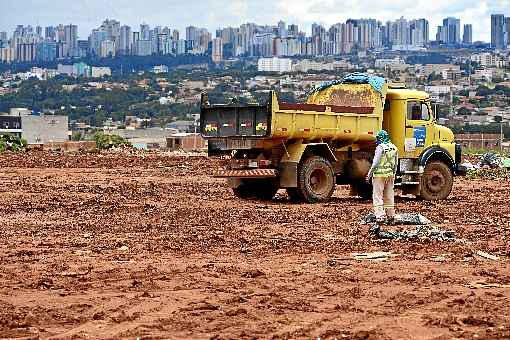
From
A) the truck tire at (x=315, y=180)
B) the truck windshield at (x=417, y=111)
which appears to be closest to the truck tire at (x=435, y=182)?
the truck windshield at (x=417, y=111)

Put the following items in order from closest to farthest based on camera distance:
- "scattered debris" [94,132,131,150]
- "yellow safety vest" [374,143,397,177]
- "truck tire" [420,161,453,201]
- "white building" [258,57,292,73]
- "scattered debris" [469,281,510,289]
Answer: "scattered debris" [469,281,510,289], "yellow safety vest" [374,143,397,177], "truck tire" [420,161,453,201], "scattered debris" [94,132,131,150], "white building" [258,57,292,73]

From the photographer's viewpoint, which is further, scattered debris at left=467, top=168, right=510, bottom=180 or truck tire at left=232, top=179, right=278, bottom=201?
scattered debris at left=467, top=168, right=510, bottom=180

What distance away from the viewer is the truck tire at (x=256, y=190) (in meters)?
25.2

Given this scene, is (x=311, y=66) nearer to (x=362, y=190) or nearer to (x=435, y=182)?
(x=362, y=190)

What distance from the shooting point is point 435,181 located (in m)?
26.0

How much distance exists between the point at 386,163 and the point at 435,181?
7081 millimetres

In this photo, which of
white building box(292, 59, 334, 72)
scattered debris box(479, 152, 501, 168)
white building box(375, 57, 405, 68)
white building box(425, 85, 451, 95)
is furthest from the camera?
white building box(375, 57, 405, 68)

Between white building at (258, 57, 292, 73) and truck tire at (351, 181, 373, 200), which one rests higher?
white building at (258, 57, 292, 73)

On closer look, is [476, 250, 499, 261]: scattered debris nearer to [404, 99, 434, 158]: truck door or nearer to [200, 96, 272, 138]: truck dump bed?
[200, 96, 272, 138]: truck dump bed

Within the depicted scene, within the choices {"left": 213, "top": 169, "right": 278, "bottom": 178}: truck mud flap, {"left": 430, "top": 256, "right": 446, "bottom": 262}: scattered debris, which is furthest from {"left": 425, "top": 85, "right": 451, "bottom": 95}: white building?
{"left": 430, "top": 256, "right": 446, "bottom": 262}: scattered debris

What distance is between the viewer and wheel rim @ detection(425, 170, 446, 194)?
2589cm

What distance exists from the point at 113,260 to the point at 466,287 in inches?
173

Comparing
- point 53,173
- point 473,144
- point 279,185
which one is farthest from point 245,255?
point 473,144

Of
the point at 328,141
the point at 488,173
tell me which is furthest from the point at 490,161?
the point at 328,141
